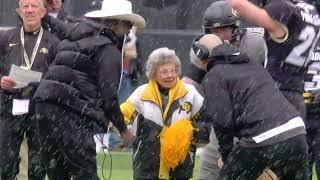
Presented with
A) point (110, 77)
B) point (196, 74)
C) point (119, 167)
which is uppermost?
point (110, 77)

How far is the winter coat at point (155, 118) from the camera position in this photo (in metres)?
7.81

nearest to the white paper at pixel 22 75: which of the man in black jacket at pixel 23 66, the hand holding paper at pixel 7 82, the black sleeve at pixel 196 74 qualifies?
the hand holding paper at pixel 7 82

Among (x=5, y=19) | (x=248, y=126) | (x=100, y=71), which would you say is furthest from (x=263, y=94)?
(x=5, y=19)

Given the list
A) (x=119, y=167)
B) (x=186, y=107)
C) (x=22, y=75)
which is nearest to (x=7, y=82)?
(x=22, y=75)

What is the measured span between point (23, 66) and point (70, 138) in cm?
155

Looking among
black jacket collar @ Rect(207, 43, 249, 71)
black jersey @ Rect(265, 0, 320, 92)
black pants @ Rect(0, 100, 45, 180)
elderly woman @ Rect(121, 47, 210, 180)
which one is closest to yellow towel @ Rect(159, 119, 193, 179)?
elderly woman @ Rect(121, 47, 210, 180)

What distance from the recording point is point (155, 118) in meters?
7.86

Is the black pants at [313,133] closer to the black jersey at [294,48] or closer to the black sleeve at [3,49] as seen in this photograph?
the black jersey at [294,48]

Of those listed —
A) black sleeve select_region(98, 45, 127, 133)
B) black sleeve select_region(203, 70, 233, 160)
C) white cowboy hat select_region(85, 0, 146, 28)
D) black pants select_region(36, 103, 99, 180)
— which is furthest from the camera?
white cowboy hat select_region(85, 0, 146, 28)

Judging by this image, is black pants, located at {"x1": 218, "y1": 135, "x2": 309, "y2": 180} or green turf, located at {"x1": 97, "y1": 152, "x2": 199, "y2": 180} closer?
black pants, located at {"x1": 218, "y1": 135, "x2": 309, "y2": 180}

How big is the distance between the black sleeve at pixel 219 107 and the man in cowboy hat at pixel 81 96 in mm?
1014

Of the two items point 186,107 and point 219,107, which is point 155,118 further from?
point 219,107

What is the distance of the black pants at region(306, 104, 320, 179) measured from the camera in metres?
8.34

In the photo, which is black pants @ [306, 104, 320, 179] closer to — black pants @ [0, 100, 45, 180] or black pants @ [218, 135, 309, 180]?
black pants @ [218, 135, 309, 180]
